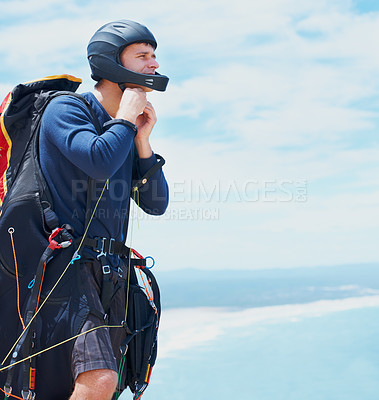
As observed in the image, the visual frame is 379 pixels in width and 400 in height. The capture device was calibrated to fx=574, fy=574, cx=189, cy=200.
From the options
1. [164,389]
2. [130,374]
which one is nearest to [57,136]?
[130,374]

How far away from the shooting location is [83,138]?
8.67 ft

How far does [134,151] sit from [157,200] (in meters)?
0.32

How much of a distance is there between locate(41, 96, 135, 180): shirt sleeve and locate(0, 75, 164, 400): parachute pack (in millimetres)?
102

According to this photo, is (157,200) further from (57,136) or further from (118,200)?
(57,136)

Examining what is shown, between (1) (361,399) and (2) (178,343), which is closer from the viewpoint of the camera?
(1) (361,399)

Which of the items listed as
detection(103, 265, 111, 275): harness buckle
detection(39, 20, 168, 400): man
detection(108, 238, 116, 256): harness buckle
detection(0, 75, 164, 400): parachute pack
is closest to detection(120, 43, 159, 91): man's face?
detection(39, 20, 168, 400): man

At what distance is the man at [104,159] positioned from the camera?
102 inches

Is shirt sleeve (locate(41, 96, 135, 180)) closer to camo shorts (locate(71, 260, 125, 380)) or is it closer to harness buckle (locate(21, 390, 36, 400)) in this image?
camo shorts (locate(71, 260, 125, 380))

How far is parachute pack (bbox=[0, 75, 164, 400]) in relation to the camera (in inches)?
104

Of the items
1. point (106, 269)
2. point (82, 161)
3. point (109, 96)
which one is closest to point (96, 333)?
point (106, 269)

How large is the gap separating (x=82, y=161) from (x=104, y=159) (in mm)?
101

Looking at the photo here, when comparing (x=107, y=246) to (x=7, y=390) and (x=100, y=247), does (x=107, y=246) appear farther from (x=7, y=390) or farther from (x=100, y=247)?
(x=7, y=390)

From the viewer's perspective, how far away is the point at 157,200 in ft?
11.1

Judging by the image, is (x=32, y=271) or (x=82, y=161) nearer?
(x=82, y=161)
